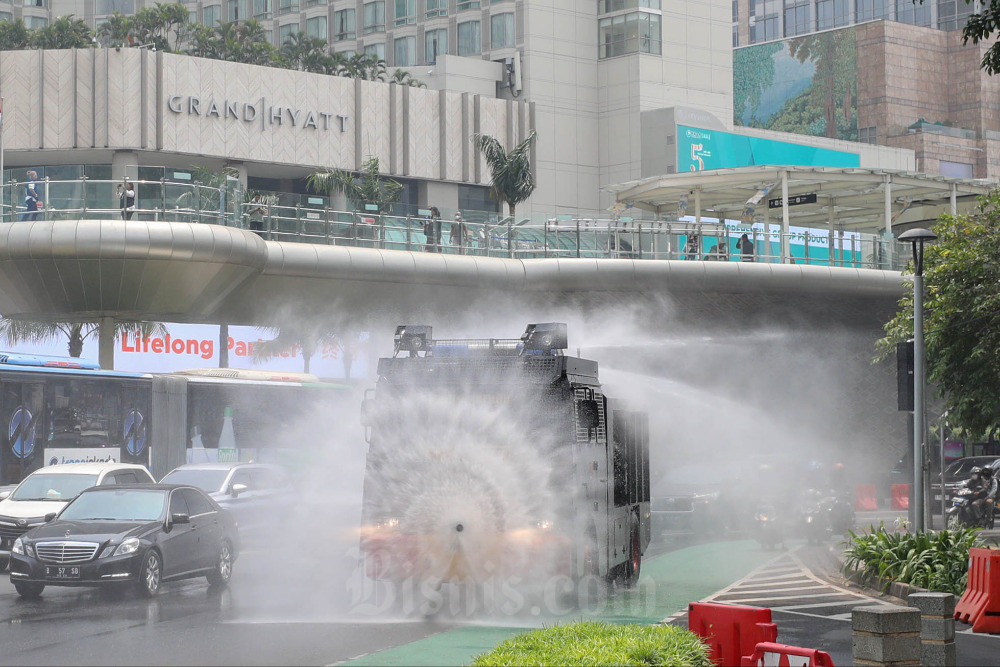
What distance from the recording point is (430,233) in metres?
32.0

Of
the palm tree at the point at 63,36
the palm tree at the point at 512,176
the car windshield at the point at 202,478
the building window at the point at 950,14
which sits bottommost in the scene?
the car windshield at the point at 202,478

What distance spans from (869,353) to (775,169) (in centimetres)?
885

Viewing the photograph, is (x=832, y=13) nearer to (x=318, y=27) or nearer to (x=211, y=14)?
(x=318, y=27)

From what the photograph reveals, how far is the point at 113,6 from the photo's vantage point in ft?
289

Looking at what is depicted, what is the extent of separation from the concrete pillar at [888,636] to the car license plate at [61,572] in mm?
9848

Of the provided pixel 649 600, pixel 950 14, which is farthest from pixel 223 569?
pixel 950 14

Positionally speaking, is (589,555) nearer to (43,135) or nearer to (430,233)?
(430,233)

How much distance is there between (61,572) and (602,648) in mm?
9439

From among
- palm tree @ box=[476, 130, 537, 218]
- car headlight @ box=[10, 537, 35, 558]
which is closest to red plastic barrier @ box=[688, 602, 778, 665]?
car headlight @ box=[10, 537, 35, 558]

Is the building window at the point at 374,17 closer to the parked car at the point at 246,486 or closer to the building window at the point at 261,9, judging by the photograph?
the building window at the point at 261,9

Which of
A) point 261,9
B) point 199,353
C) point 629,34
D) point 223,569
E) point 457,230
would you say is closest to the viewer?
point 223,569

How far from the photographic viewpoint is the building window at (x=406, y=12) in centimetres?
7506

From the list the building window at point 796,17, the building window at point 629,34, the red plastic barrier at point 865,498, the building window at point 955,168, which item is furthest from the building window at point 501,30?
the building window at point 796,17

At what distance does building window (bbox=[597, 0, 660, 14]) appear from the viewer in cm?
6819
